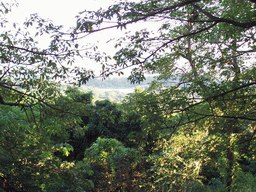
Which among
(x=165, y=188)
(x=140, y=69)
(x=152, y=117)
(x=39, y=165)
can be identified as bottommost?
(x=165, y=188)

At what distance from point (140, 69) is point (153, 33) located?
0.76 metres

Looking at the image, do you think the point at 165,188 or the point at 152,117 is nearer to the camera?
the point at 152,117

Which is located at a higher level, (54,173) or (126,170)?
(54,173)

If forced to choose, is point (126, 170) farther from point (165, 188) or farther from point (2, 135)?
point (2, 135)

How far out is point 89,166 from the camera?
6.71 metres

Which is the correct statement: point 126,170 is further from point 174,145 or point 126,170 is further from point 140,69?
point 140,69

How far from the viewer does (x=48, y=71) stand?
11.6ft

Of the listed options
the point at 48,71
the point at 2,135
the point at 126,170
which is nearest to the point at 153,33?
the point at 48,71

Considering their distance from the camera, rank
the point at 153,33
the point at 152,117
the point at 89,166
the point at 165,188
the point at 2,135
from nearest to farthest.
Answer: the point at 152,117 → the point at 2,135 → the point at 153,33 → the point at 165,188 → the point at 89,166

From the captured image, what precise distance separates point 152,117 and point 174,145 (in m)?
5.52

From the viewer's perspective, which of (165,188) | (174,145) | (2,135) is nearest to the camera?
(2,135)

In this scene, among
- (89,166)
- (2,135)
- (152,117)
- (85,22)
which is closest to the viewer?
(85,22)

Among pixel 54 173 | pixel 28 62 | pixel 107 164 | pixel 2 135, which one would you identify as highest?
pixel 28 62

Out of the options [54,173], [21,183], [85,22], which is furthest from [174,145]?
[85,22]
